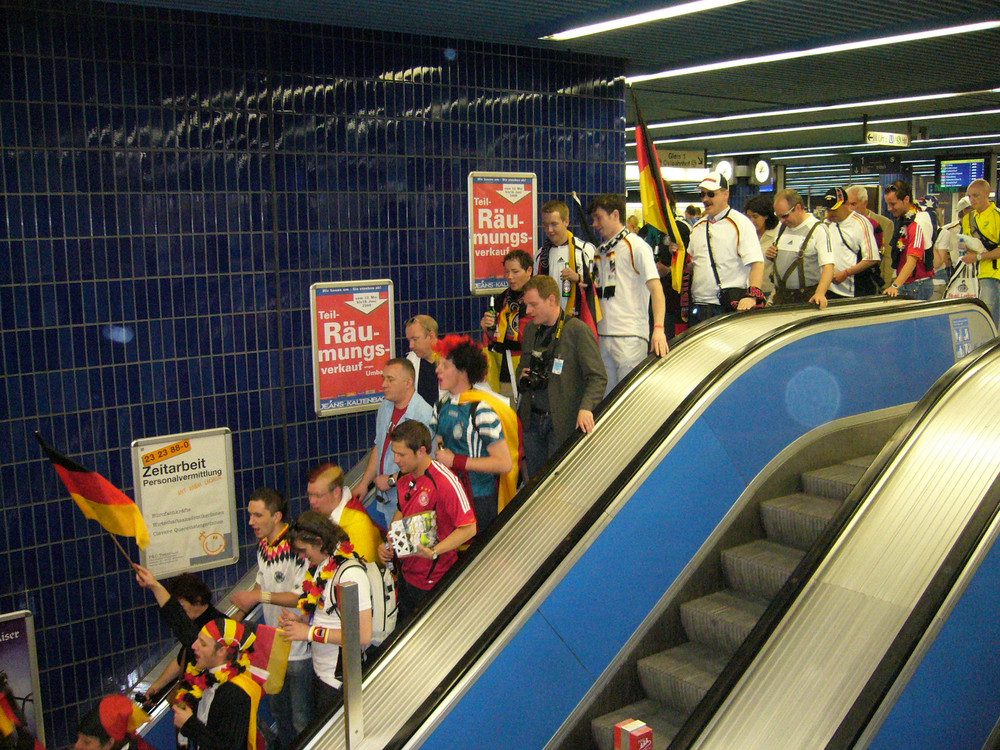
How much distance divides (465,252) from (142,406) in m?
2.56

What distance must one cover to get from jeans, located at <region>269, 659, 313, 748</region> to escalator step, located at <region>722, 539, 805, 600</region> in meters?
2.23

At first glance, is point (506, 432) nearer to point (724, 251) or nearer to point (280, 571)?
point (280, 571)

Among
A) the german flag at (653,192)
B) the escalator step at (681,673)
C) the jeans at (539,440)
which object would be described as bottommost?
the escalator step at (681,673)

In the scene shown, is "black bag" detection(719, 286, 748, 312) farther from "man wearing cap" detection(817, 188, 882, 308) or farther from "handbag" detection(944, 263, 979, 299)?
"handbag" detection(944, 263, 979, 299)

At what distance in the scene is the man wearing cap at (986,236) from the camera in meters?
8.57

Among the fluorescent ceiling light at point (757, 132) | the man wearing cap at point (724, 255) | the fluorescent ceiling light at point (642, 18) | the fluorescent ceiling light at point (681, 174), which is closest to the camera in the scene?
the fluorescent ceiling light at point (642, 18)

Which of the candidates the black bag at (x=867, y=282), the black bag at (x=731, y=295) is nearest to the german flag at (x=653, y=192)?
the black bag at (x=731, y=295)

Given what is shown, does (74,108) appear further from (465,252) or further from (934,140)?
(934,140)

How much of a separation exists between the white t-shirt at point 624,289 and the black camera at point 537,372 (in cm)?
94

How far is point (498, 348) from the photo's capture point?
6410mm

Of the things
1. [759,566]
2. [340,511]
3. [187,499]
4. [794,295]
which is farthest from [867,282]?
[187,499]

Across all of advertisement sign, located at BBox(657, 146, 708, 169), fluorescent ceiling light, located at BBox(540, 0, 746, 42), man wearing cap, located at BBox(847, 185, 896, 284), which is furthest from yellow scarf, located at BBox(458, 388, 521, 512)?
advertisement sign, located at BBox(657, 146, 708, 169)

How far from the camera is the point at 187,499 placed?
19.0 ft

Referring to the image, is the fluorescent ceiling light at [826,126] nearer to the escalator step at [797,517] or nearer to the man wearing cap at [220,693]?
the escalator step at [797,517]
